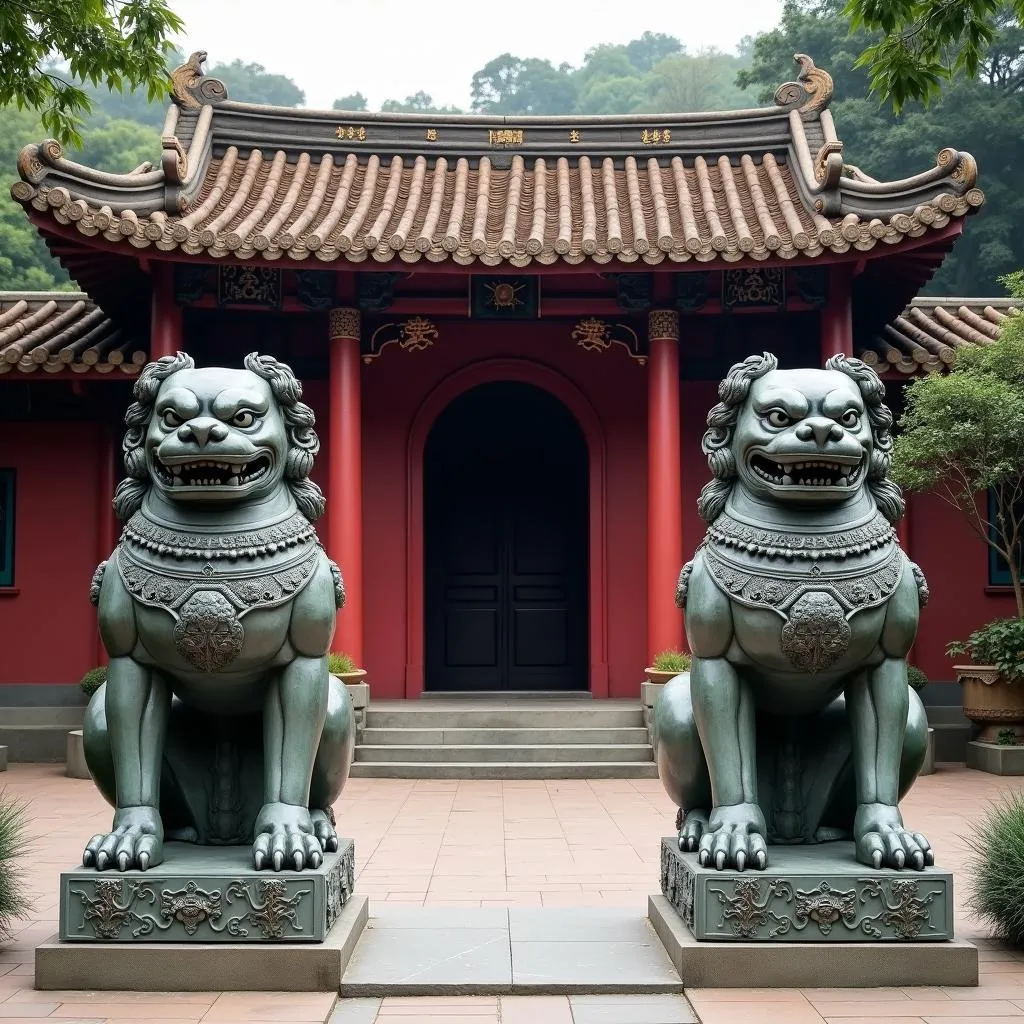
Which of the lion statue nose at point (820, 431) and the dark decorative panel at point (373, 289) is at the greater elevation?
the dark decorative panel at point (373, 289)

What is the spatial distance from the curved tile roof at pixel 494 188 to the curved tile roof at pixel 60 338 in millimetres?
1272

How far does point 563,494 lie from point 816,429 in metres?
8.72

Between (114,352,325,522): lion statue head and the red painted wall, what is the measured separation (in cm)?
769

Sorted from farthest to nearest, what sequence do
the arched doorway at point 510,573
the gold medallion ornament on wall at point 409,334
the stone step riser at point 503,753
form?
1. the arched doorway at point 510,573
2. the gold medallion ornament on wall at point 409,334
3. the stone step riser at point 503,753

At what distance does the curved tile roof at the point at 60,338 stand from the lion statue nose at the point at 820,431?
24.8 ft

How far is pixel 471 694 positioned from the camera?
12.1 metres

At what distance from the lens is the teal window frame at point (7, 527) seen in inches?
454

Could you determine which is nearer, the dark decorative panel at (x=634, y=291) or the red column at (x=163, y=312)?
the red column at (x=163, y=312)

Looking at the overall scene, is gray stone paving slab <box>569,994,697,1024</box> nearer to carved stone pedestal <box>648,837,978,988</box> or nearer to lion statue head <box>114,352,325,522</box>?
carved stone pedestal <box>648,837,978,988</box>

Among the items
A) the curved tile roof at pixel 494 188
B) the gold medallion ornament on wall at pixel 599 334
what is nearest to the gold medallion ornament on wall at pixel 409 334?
the curved tile roof at pixel 494 188

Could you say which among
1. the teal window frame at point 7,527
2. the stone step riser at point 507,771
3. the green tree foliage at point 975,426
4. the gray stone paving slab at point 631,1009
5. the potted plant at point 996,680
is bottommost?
the stone step riser at point 507,771

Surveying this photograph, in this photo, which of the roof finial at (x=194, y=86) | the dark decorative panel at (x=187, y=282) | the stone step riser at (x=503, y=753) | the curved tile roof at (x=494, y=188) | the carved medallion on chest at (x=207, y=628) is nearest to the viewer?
the carved medallion on chest at (x=207, y=628)

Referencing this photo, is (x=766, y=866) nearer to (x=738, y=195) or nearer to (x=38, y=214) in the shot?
(x=38, y=214)

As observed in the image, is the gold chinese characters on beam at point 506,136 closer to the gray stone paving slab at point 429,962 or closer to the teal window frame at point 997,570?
the teal window frame at point 997,570
